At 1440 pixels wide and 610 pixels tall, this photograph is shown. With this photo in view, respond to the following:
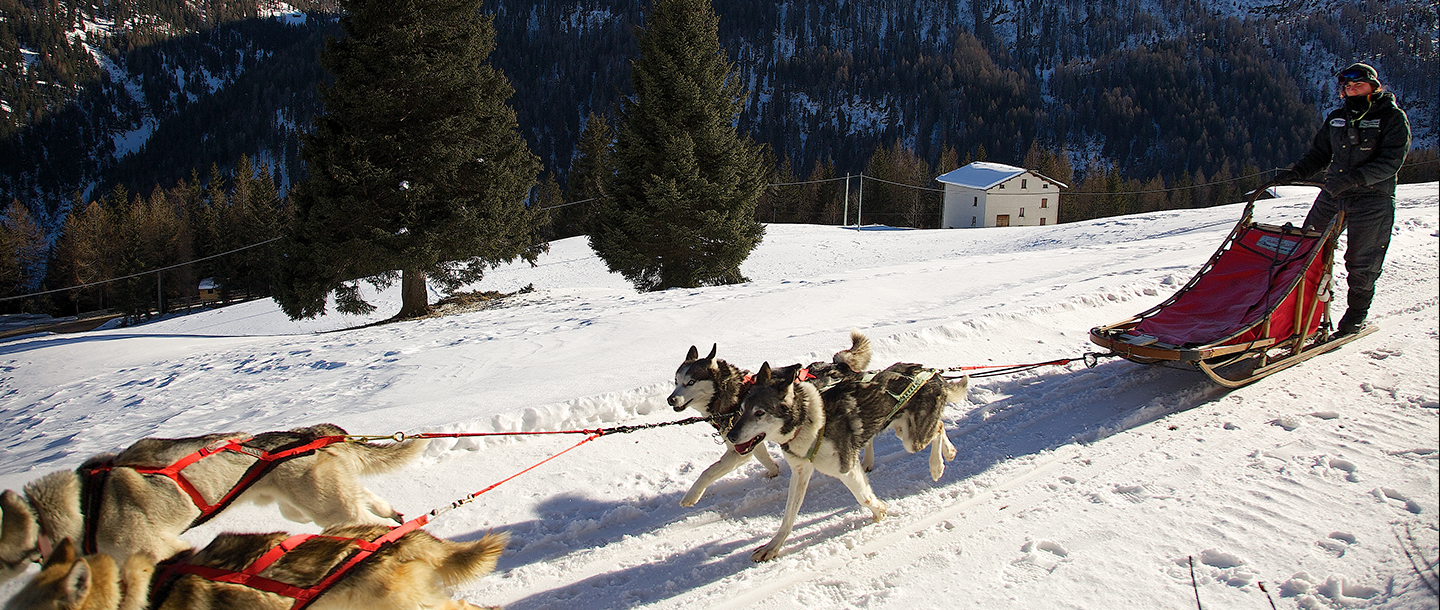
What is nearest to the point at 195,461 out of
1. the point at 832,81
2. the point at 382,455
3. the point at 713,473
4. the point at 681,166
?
the point at 382,455

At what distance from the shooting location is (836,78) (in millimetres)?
153625

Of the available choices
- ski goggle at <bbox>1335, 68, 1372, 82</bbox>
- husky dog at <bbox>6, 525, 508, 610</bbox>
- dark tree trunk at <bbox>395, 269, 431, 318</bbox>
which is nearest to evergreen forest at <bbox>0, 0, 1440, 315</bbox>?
dark tree trunk at <bbox>395, 269, 431, 318</bbox>

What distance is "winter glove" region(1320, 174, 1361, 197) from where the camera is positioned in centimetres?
593

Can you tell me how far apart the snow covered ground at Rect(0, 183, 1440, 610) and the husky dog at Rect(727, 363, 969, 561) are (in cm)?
25

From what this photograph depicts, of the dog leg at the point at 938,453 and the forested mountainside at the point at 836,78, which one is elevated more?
the forested mountainside at the point at 836,78

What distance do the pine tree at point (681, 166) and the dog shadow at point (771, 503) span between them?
1287cm

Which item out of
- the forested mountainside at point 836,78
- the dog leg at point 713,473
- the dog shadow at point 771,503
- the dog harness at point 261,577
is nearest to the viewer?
the dog harness at point 261,577

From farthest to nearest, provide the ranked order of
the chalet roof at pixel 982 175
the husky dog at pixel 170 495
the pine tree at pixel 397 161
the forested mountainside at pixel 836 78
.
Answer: the forested mountainside at pixel 836 78 → the chalet roof at pixel 982 175 → the pine tree at pixel 397 161 → the husky dog at pixel 170 495

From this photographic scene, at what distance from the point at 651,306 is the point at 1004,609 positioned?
8171mm

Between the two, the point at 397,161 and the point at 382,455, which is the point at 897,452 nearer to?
the point at 382,455

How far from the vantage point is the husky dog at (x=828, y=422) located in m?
4.07

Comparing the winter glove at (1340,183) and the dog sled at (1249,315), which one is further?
the winter glove at (1340,183)

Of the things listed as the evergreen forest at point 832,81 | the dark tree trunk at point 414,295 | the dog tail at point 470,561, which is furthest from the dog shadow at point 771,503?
the evergreen forest at point 832,81

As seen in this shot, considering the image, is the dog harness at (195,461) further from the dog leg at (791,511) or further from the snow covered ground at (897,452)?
the dog leg at (791,511)
